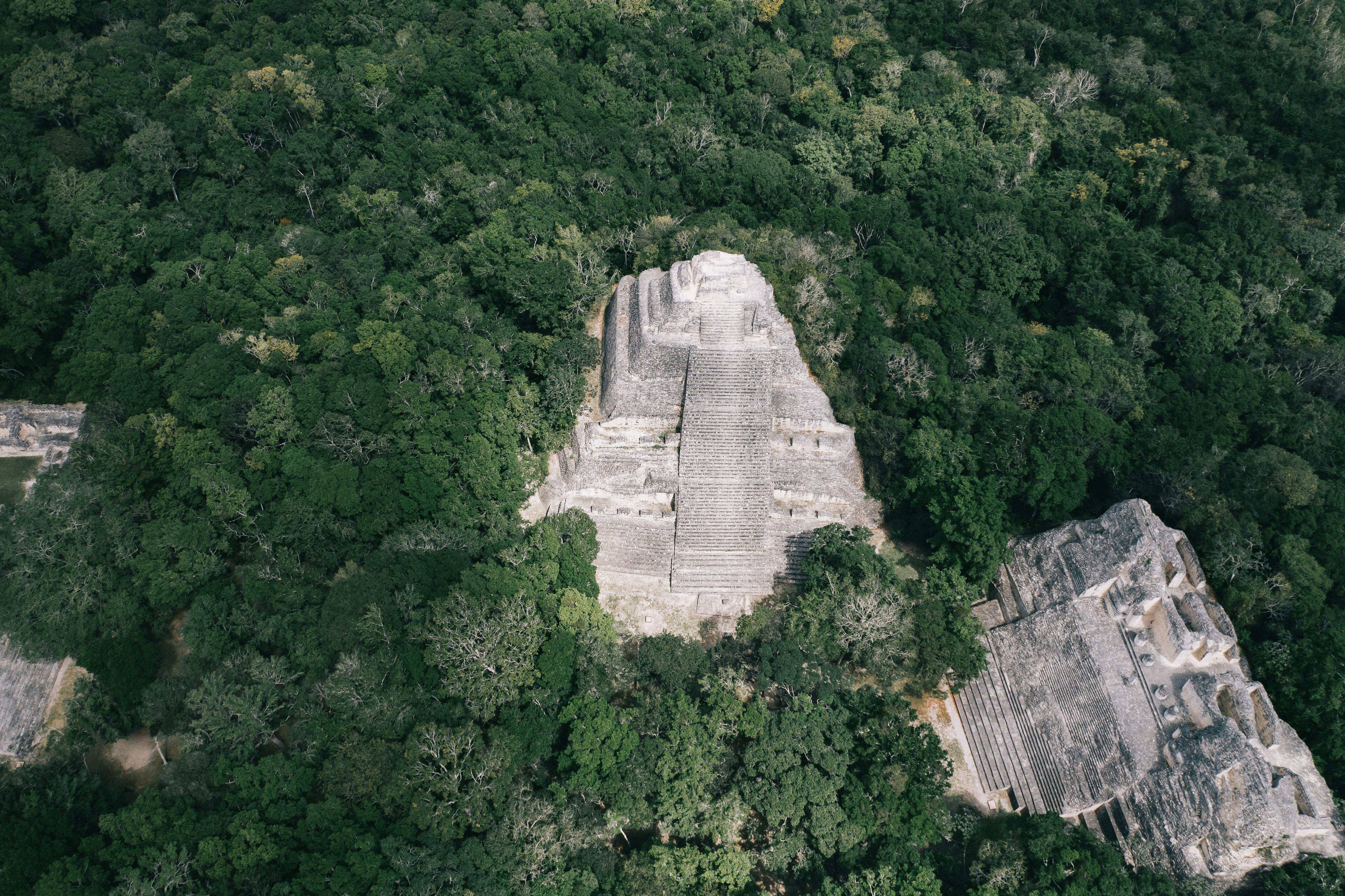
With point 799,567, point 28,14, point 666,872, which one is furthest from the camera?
point 28,14

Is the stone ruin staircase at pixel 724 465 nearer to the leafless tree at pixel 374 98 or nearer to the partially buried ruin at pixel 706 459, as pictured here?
the partially buried ruin at pixel 706 459

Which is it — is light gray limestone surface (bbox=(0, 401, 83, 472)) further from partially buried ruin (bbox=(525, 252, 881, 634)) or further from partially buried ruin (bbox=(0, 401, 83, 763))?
partially buried ruin (bbox=(525, 252, 881, 634))

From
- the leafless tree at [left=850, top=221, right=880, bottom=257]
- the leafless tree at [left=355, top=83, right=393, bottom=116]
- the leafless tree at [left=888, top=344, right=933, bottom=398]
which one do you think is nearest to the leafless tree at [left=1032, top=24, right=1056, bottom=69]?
the leafless tree at [left=850, top=221, right=880, bottom=257]

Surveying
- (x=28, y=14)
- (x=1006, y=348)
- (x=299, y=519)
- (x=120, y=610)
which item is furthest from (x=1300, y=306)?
(x=28, y=14)

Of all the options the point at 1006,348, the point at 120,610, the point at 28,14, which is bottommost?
the point at 120,610

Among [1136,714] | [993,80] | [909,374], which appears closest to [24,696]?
[909,374]

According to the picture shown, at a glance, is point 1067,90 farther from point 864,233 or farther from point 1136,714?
point 1136,714

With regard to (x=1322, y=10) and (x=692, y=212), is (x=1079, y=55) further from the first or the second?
(x=692, y=212)
